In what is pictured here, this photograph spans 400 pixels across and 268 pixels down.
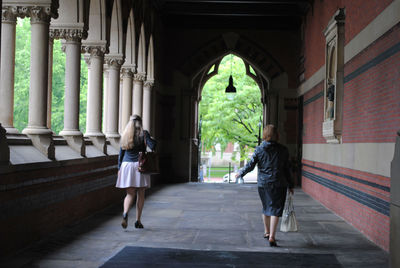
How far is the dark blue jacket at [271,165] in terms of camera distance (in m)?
6.12

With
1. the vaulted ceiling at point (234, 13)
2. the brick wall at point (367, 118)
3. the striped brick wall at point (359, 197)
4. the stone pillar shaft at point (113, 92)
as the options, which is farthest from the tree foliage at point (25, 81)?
the brick wall at point (367, 118)

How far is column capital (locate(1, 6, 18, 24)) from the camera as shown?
6422 mm

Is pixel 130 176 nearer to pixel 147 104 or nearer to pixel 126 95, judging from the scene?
pixel 126 95

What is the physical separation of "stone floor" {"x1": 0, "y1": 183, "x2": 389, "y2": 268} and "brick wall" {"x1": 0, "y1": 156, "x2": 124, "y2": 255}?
0.15 m

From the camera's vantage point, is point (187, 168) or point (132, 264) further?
point (187, 168)

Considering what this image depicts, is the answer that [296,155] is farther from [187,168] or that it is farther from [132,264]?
[132,264]

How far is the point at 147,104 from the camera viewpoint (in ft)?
46.3

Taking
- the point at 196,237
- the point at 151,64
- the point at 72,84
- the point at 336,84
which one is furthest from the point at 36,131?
the point at 151,64

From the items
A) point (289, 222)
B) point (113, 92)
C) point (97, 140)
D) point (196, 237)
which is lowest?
point (196, 237)

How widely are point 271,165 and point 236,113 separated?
22.3m

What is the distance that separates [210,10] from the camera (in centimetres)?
1477

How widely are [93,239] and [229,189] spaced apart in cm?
821

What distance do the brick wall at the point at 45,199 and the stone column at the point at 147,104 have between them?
16.7 ft

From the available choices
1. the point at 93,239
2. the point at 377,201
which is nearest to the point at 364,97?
the point at 377,201
